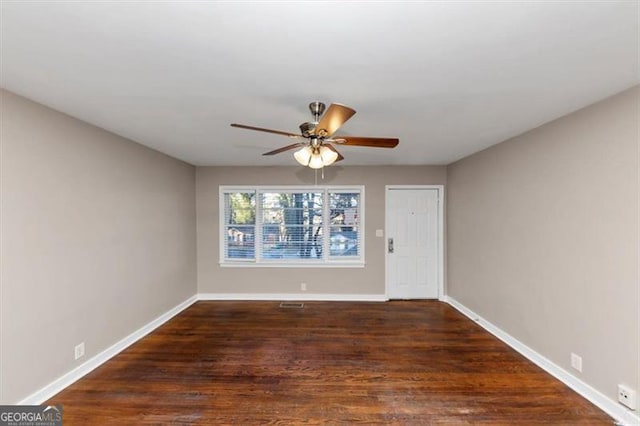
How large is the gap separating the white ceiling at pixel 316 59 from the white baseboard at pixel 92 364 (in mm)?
2288

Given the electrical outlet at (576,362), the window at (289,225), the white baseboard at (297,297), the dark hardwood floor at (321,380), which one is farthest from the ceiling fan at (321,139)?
the white baseboard at (297,297)

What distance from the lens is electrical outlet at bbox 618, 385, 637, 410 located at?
1.99m

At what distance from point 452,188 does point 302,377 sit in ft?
12.2

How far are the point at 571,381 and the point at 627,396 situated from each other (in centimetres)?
47

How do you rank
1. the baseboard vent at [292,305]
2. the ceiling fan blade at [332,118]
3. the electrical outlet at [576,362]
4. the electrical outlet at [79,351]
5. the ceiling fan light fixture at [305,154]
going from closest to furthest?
the ceiling fan blade at [332,118] → the ceiling fan light fixture at [305,154] → the electrical outlet at [576,362] → the electrical outlet at [79,351] → the baseboard vent at [292,305]

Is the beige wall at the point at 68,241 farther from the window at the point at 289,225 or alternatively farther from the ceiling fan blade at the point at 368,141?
the ceiling fan blade at the point at 368,141

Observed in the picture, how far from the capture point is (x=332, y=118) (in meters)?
1.82

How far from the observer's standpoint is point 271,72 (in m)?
1.76

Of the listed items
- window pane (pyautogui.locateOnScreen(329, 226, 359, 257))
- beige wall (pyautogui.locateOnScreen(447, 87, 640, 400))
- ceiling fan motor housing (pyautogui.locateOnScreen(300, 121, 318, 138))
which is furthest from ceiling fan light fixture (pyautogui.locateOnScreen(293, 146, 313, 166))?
window pane (pyautogui.locateOnScreen(329, 226, 359, 257))

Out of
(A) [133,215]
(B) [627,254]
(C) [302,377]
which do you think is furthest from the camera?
(A) [133,215]

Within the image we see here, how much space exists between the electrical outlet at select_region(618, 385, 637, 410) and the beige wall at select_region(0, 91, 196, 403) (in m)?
4.40

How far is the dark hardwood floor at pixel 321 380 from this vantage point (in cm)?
215

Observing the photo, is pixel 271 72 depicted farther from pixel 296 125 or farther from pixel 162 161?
pixel 162 161

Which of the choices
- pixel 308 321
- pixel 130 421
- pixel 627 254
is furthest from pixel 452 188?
pixel 130 421
